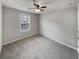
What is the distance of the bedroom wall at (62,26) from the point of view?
135 inches

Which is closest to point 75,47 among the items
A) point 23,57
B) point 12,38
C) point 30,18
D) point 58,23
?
point 58,23

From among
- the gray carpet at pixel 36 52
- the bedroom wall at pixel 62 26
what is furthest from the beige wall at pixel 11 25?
the bedroom wall at pixel 62 26

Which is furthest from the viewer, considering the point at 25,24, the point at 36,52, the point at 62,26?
the point at 25,24

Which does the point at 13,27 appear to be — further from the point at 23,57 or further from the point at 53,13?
the point at 53,13

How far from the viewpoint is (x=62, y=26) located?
4090mm

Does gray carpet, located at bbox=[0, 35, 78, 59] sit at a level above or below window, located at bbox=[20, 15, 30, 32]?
below

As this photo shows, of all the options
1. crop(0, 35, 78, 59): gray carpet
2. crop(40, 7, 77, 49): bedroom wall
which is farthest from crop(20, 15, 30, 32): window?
crop(0, 35, 78, 59): gray carpet

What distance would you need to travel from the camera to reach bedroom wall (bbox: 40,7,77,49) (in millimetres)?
3426

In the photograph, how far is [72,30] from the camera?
11.5ft

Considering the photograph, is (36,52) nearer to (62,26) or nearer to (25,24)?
(62,26)

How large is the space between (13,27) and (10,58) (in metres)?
2.37

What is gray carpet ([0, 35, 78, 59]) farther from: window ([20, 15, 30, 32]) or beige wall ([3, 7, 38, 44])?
window ([20, 15, 30, 32])

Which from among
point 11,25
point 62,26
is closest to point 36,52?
point 62,26

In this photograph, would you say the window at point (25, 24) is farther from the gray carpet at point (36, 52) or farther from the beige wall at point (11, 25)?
the gray carpet at point (36, 52)
